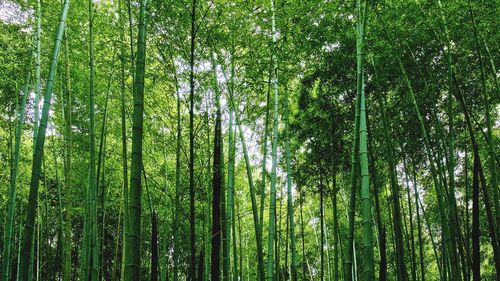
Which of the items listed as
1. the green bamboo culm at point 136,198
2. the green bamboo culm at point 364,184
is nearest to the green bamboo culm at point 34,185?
the green bamboo culm at point 136,198

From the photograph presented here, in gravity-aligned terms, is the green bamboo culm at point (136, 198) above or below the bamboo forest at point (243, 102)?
below

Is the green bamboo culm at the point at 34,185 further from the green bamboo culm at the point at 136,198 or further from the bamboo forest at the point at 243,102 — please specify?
the green bamboo culm at the point at 136,198

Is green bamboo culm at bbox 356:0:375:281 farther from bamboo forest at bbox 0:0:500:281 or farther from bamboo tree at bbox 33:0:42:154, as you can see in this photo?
bamboo tree at bbox 33:0:42:154

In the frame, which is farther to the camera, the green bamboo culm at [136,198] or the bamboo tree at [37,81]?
the bamboo tree at [37,81]

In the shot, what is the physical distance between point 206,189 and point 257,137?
52.1 inches

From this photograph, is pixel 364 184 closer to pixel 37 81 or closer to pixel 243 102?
pixel 243 102

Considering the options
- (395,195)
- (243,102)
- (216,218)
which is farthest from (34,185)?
(395,195)

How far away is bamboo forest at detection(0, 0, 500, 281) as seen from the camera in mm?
3014

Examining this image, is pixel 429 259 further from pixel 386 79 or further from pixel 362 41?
pixel 362 41

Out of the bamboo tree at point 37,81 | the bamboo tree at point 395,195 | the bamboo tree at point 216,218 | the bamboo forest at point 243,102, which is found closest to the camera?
the bamboo tree at point 216,218

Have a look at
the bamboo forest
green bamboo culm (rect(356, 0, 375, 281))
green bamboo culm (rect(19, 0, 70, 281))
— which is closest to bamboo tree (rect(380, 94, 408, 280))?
the bamboo forest

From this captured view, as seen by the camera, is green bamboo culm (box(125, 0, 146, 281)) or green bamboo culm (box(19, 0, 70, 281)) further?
green bamboo culm (box(19, 0, 70, 281))

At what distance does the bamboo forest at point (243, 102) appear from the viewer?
301cm

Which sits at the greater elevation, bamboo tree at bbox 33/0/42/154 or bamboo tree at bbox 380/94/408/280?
bamboo tree at bbox 33/0/42/154
